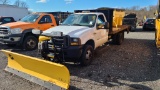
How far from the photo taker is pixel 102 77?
19.4 ft

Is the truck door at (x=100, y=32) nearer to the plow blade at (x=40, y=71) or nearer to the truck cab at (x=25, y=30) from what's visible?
the plow blade at (x=40, y=71)

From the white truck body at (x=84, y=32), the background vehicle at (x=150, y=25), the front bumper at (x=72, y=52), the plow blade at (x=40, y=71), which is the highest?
the background vehicle at (x=150, y=25)

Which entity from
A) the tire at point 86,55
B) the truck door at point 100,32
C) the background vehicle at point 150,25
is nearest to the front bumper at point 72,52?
the tire at point 86,55

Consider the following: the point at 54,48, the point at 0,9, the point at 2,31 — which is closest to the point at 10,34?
the point at 2,31

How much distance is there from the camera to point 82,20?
7.86m

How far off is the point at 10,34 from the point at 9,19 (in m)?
7.37

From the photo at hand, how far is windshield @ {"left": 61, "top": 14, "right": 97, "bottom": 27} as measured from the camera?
7680mm

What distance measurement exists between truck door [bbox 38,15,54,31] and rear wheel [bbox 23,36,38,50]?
725mm

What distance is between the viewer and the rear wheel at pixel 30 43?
9875 mm

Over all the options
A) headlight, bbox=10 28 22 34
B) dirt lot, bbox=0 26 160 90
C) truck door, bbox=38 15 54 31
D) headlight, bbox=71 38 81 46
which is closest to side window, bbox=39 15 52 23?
truck door, bbox=38 15 54 31

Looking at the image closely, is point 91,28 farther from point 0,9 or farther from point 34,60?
point 0,9

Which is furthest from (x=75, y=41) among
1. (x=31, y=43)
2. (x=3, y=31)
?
(x=3, y=31)

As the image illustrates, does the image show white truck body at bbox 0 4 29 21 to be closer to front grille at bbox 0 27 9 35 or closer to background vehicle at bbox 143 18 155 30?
background vehicle at bbox 143 18 155 30

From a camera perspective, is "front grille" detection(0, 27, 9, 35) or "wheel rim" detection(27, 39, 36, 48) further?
"wheel rim" detection(27, 39, 36, 48)
